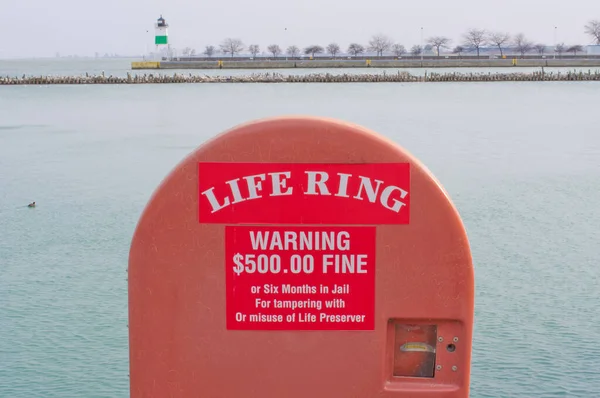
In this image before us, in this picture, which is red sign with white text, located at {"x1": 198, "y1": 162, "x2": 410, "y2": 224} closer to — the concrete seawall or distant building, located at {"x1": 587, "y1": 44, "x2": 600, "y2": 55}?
the concrete seawall

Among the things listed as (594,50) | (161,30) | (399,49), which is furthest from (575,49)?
(161,30)

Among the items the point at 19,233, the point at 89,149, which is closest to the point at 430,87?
the point at 89,149

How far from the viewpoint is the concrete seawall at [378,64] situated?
116 m

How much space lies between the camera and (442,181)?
19.6 meters

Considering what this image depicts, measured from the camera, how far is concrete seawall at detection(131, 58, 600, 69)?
11581 cm

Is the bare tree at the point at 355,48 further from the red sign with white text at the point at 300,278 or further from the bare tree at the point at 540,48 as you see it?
the red sign with white text at the point at 300,278

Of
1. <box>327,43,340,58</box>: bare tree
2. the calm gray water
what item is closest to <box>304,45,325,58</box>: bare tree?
<box>327,43,340,58</box>: bare tree

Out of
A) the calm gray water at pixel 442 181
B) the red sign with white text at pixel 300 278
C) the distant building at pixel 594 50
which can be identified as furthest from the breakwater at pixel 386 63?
the red sign with white text at pixel 300 278

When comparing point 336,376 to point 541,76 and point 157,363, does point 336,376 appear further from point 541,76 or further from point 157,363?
point 541,76

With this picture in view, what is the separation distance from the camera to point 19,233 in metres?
14.5

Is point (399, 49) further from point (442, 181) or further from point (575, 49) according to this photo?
point (442, 181)

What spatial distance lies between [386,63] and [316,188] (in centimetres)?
12184

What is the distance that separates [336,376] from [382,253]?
0.34m

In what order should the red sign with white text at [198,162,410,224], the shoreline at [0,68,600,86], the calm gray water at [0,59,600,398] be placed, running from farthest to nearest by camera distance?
1. the shoreline at [0,68,600,86]
2. the calm gray water at [0,59,600,398]
3. the red sign with white text at [198,162,410,224]
